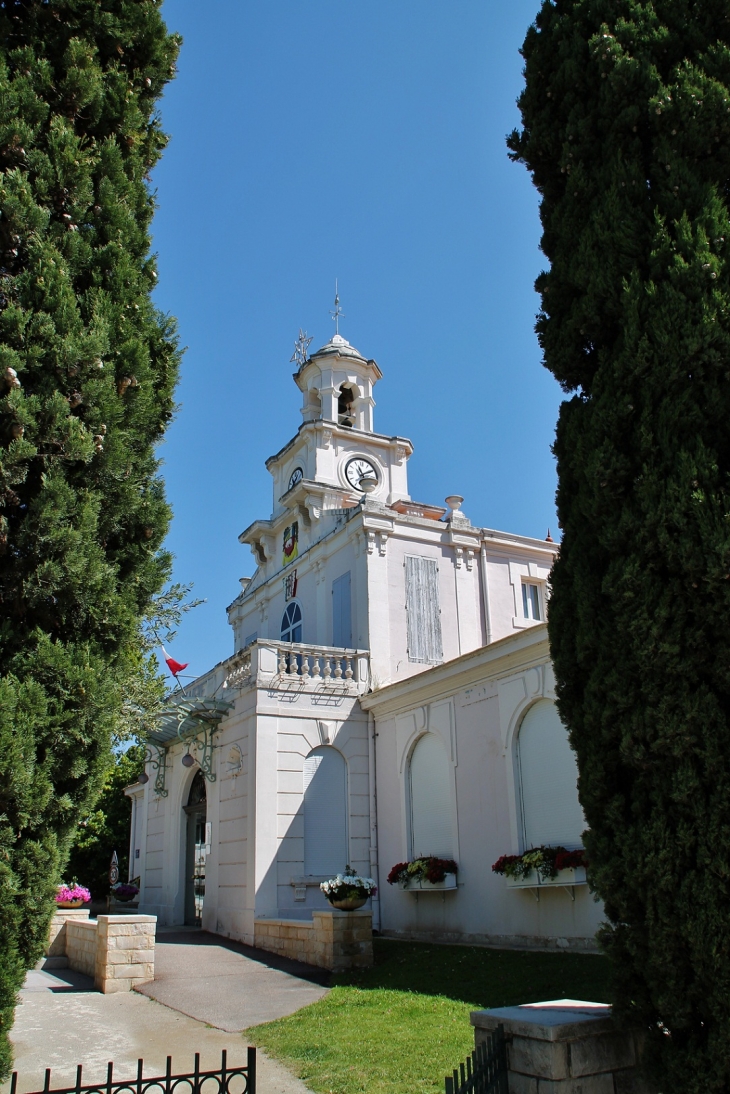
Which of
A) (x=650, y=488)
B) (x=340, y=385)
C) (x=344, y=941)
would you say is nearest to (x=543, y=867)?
(x=344, y=941)

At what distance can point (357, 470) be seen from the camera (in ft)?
82.7

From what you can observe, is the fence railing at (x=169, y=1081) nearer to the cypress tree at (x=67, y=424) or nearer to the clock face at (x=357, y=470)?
the cypress tree at (x=67, y=424)

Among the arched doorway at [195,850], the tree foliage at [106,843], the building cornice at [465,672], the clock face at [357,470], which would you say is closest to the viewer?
the building cornice at [465,672]

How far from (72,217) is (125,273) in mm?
544

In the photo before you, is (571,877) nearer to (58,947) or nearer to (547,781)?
(547,781)

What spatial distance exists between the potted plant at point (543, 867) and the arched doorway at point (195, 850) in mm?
8700

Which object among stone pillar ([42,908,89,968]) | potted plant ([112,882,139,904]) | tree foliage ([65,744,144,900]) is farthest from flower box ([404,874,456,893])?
tree foliage ([65,744,144,900])

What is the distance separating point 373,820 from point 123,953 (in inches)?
268

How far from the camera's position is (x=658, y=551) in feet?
17.7

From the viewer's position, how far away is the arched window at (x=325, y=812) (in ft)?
56.1

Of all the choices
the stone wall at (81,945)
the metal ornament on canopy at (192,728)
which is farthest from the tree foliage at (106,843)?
the stone wall at (81,945)

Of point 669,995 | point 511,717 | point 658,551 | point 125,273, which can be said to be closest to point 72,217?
point 125,273

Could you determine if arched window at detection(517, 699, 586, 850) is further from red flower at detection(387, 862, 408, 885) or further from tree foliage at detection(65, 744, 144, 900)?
tree foliage at detection(65, 744, 144, 900)

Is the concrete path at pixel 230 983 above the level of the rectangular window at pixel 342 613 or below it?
below
